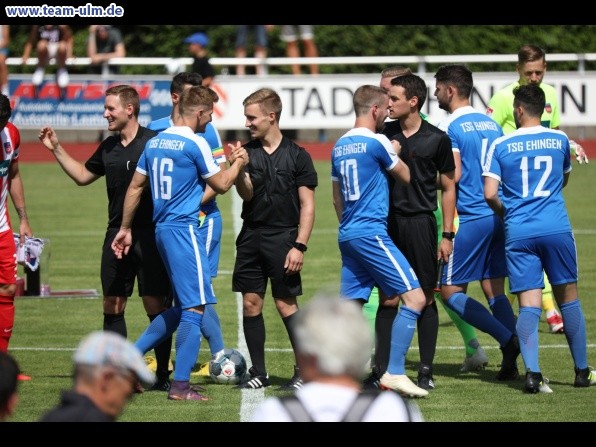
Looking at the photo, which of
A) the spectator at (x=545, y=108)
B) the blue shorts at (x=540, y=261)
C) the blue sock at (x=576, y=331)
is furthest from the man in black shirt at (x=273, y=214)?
the spectator at (x=545, y=108)

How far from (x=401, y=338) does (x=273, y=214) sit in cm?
127

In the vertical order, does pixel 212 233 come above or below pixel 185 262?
above

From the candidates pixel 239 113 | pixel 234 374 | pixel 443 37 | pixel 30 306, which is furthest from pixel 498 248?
pixel 443 37

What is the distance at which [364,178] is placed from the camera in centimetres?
795

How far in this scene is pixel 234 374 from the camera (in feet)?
28.0

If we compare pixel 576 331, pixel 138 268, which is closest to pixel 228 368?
pixel 138 268

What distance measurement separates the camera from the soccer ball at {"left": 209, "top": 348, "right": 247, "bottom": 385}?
28.0ft

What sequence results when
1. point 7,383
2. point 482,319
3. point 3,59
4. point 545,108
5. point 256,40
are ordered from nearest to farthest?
point 7,383
point 482,319
point 545,108
point 3,59
point 256,40

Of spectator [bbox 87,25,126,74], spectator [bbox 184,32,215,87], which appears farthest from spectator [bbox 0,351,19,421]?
spectator [bbox 87,25,126,74]

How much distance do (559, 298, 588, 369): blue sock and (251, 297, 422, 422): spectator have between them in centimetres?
471

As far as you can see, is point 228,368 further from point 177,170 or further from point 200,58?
point 200,58

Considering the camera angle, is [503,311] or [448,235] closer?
[448,235]

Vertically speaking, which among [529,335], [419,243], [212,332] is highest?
[419,243]

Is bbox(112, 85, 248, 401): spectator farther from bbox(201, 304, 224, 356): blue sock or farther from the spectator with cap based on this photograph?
the spectator with cap
